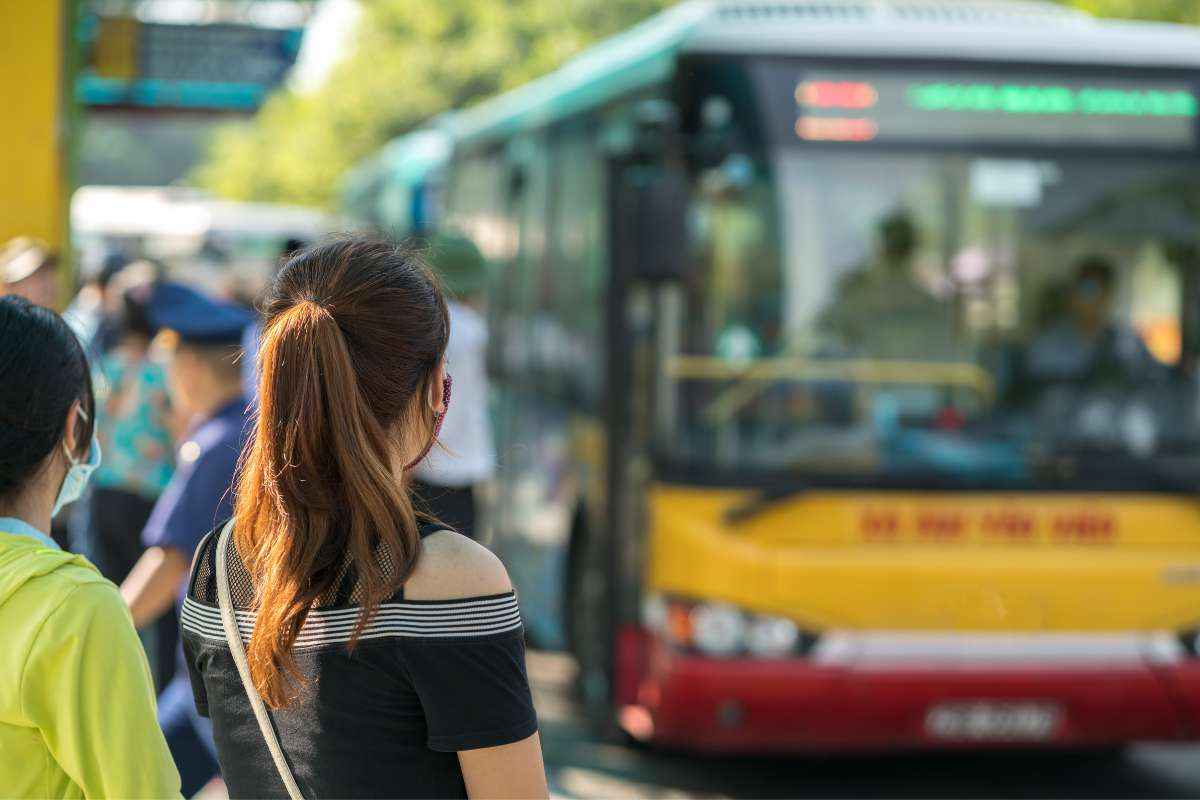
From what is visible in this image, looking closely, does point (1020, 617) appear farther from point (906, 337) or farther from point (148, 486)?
point (148, 486)

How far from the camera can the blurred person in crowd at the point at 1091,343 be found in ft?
23.1

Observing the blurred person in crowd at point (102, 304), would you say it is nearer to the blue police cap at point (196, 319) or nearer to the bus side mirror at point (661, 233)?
the bus side mirror at point (661, 233)

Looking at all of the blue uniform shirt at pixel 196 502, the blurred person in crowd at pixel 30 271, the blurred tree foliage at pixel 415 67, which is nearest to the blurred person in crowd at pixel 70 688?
the blue uniform shirt at pixel 196 502

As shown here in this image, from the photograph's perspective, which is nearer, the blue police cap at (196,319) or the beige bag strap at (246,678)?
the beige bag strap at (246,678)

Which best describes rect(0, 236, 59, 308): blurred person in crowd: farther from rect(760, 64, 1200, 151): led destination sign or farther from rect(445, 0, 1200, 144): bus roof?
rect(760, 64, 1200, 151): led destination sign

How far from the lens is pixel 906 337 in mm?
6914

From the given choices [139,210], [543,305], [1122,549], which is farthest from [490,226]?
[139,210]

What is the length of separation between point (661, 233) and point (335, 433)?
4554mm

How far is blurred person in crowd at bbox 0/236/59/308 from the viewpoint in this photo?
6.24 m

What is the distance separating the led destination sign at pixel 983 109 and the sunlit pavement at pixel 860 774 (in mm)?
2824

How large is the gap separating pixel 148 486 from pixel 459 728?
475 centimetres

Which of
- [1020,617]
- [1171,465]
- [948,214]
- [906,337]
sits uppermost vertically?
[948,214]

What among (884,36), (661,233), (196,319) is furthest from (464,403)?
(884,36)

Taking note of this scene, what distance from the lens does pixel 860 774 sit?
26.1ft
